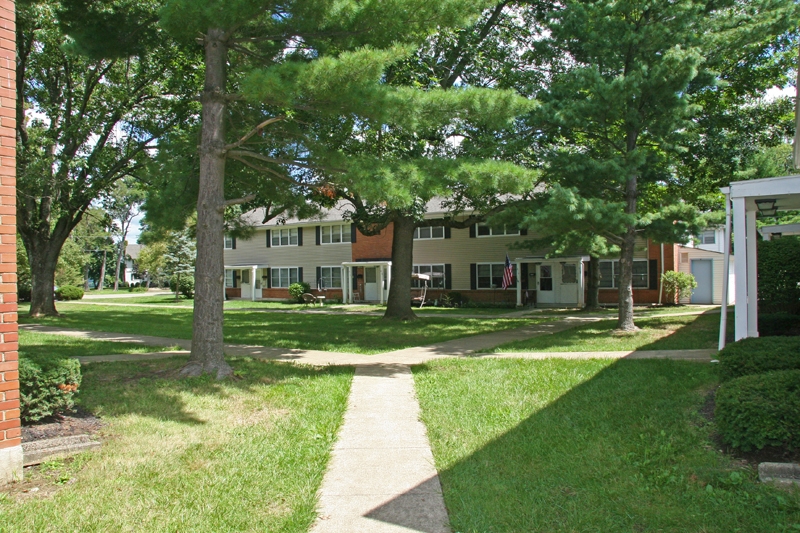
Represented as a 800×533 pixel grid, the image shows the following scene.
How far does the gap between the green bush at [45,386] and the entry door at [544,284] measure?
25437 millimetres

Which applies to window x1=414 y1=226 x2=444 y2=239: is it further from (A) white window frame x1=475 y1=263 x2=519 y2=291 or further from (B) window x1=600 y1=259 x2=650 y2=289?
(B) window x1=600 y1=259 x2=650 y2=289

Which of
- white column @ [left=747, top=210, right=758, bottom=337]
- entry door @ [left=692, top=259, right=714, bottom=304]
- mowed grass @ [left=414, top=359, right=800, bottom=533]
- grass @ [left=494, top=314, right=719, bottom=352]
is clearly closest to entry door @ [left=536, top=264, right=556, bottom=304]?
entry door @ [left=692, top=259, right=714, bottom=304]

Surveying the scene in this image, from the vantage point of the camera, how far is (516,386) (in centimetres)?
790

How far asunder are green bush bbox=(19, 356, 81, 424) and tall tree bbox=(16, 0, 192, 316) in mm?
13909

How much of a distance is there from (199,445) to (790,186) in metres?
8.19

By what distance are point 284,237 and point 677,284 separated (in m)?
23.5

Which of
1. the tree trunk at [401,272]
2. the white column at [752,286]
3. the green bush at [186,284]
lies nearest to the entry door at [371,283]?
the green bush at [186,284]

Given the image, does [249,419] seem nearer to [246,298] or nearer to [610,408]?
[610,408]

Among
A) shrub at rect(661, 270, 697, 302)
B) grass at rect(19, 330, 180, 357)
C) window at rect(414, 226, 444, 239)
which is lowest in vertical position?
grass at rect(19, 330, 180, 357)

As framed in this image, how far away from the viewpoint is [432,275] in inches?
1242

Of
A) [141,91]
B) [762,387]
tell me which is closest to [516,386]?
[762,387]

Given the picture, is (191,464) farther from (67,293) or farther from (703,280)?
(67,293)

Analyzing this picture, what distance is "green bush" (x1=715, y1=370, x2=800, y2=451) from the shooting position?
453cm

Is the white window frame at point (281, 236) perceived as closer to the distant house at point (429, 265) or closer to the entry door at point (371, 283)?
the distant house at point (429, 265)
